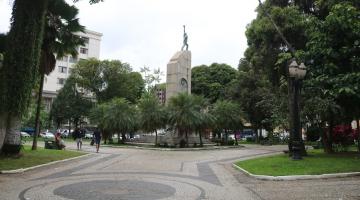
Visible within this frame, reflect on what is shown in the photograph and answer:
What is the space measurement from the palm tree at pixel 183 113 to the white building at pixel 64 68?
175ft

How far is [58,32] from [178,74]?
20160 millimetres

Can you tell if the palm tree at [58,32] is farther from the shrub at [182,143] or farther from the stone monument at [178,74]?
the stone monument at [178,74]

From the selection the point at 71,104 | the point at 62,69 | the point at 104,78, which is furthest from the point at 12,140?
the point at 62,69

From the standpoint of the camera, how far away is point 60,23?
2273 centimetres

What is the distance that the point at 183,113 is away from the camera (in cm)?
3475

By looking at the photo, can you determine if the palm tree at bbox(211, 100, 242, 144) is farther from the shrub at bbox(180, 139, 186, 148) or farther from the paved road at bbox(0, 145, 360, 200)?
the paved road at bbox(0, 145, 360, 200)

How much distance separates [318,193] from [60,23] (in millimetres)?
16930

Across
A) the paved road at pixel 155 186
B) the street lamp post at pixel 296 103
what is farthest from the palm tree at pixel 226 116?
the paved road at pixel 155 186

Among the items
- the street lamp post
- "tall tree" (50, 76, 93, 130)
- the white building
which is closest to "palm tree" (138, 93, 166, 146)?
the street lamp post

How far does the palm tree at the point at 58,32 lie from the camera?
22188mm

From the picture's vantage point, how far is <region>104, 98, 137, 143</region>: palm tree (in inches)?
1677

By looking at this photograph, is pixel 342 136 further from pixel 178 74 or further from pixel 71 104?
pixel 71 104

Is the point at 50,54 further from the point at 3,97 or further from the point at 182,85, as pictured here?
the point at 182,85

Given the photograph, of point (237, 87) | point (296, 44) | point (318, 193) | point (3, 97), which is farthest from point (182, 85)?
point (318, 193)
